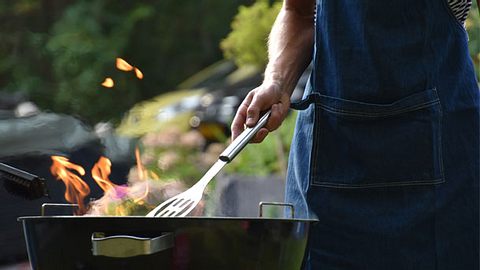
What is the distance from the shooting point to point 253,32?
6.32 m

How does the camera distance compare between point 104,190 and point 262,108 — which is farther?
point 104,190

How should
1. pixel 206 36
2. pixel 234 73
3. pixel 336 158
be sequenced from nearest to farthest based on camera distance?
pixel 336 158 < pixel 234 73 < pixel 206 36

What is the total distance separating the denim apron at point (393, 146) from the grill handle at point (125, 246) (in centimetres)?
45

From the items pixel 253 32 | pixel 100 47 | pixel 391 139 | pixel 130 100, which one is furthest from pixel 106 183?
pixel 100 47

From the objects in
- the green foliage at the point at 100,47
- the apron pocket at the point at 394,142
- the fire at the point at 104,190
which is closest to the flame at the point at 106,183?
the fire at the point at 104,190

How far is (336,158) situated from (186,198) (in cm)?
33

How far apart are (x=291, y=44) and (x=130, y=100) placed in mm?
2951

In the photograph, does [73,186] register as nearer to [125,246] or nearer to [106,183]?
[106,183]

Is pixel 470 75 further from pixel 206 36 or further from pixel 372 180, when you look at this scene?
pixel 206 36

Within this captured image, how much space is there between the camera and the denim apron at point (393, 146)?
166 centimetres

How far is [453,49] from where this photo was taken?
1.73 meters

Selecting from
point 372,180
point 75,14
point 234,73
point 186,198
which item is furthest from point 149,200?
point 234,73

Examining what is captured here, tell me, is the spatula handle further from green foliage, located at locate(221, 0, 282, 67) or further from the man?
green foliage, located at locate(221, 0, 282, 67)

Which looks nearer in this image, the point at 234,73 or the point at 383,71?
the point at 383,71
